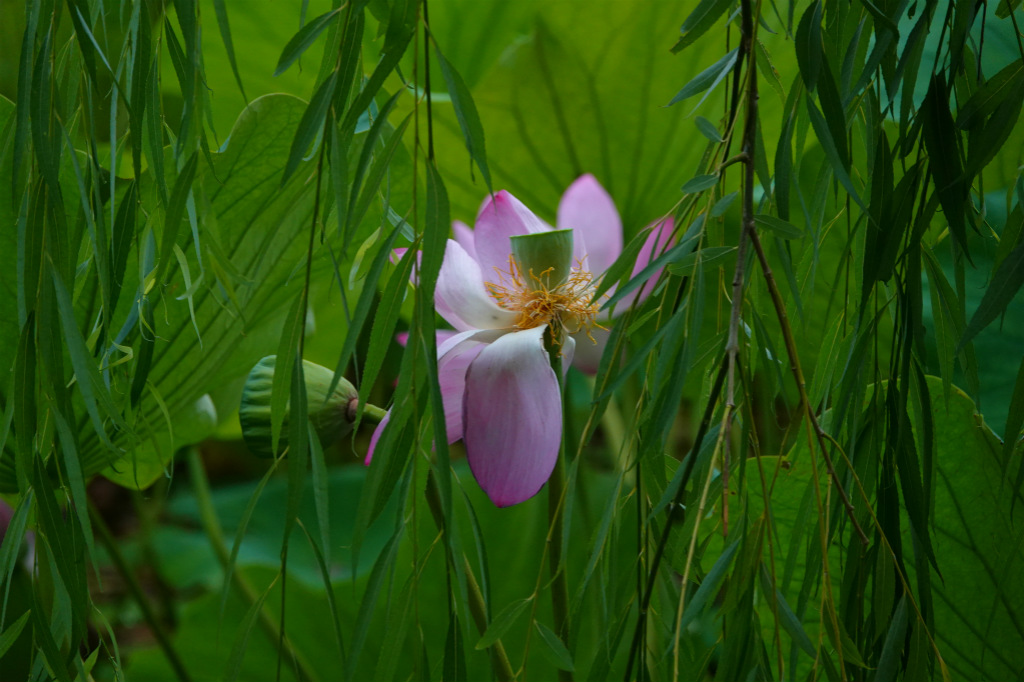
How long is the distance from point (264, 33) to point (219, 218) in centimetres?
45

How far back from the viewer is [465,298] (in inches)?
18.6

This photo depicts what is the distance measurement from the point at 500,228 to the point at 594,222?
0.15 m

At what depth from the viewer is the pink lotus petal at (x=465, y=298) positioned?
46 centimetres

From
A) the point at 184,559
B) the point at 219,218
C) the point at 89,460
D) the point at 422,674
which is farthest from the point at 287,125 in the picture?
the point at 184,559

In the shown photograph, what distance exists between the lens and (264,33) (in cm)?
90

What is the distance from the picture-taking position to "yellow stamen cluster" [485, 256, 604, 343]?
48 cm

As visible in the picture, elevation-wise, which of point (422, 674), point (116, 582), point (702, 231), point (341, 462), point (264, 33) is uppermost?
point (264, 33)

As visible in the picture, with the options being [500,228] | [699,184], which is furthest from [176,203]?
[500,228]

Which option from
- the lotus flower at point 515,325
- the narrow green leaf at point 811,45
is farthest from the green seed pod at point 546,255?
the narrow green leaf at point 811,45

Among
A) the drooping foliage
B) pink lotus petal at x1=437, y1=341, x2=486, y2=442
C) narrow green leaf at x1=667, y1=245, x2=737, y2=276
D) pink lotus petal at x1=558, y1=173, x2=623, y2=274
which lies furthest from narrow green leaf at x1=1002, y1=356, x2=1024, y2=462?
pink lotus petal at x1=558, y1=173, x2=623, y2=274

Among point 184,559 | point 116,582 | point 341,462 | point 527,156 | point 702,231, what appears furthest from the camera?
point 341,462

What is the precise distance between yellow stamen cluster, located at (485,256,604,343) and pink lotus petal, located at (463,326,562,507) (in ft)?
0.32

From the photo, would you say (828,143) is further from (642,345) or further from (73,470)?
(73,470)

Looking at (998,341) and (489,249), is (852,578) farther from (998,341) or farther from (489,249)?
(998,341)
